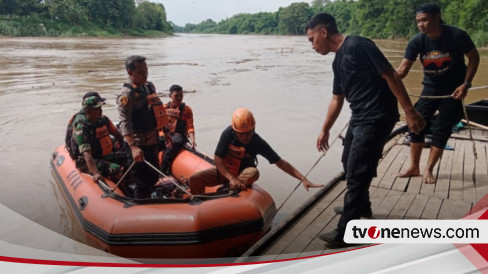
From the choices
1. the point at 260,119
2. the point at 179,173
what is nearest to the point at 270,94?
the point at 260,119

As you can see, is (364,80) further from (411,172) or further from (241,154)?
(411,172)

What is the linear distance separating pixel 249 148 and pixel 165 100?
7897 mm

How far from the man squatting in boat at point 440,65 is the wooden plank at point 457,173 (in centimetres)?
21

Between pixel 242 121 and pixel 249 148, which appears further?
pixel 249 148

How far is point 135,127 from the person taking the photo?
354cm

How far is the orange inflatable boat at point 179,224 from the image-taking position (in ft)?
9.46

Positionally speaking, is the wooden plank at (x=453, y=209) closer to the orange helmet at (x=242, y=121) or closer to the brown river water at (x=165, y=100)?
the orange helmet at (x=242, y=121)

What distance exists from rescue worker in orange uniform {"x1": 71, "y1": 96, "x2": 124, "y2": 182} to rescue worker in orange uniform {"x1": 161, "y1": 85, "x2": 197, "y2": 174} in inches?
26.8

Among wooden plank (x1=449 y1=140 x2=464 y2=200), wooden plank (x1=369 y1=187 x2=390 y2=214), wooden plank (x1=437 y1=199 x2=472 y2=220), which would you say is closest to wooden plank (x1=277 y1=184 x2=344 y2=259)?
wooden plank (x1=369 y1=187 x2=390 y2=214)

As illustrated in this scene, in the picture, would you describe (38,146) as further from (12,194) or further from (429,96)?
(429,96)

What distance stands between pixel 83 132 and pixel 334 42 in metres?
2.61

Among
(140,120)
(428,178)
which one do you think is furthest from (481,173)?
(140,120)

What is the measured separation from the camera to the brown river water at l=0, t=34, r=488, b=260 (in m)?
4.84

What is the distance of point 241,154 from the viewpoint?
10.5ft
